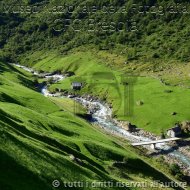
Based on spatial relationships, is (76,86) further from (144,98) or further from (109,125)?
(109,125)

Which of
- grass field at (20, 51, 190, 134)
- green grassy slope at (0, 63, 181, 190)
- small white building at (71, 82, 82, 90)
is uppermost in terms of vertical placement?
green grassy slope at (0, 63, 181, 190)

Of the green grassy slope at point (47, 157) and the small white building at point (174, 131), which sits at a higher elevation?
the green grassy slope at point (47, 157)

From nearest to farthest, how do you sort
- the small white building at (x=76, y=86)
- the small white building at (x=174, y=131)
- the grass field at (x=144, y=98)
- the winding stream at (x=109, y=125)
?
the winding stream at (x=109, y=125) < the small white building at (x=174, y=131) < the grass field at (x=144, y=98) < the small white building at (x=76, y=86)

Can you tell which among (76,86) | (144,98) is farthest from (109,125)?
(76,86)

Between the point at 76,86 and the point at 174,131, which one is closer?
the point at 174,131

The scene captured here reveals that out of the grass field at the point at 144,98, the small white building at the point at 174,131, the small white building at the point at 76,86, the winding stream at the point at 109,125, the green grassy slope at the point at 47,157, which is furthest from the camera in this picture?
the small white building at the point at 76,86

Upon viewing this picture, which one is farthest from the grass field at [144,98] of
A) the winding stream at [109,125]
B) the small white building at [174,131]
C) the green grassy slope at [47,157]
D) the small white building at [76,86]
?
the green grassy slope at [47,157]

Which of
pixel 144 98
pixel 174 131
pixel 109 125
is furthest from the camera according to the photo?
pixel 144 98

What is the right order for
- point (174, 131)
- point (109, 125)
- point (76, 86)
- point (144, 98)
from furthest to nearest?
point (76, 86), point (144, 98), point (109, 125), point (174, 131)

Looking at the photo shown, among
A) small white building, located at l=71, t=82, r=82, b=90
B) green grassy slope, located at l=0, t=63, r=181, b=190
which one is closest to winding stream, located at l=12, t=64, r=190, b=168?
small white building, located at l=71, t=82, r=82, b=90

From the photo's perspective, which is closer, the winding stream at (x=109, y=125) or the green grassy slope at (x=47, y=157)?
the green grassy slope at (x=47, y=157)

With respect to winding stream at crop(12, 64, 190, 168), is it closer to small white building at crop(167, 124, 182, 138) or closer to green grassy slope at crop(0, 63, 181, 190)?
small white building at crop(167, 124, 182, 138)

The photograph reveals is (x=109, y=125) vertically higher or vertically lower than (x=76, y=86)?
higher

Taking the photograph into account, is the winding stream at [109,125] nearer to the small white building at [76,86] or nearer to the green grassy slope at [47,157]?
the small white building at [76,86]
